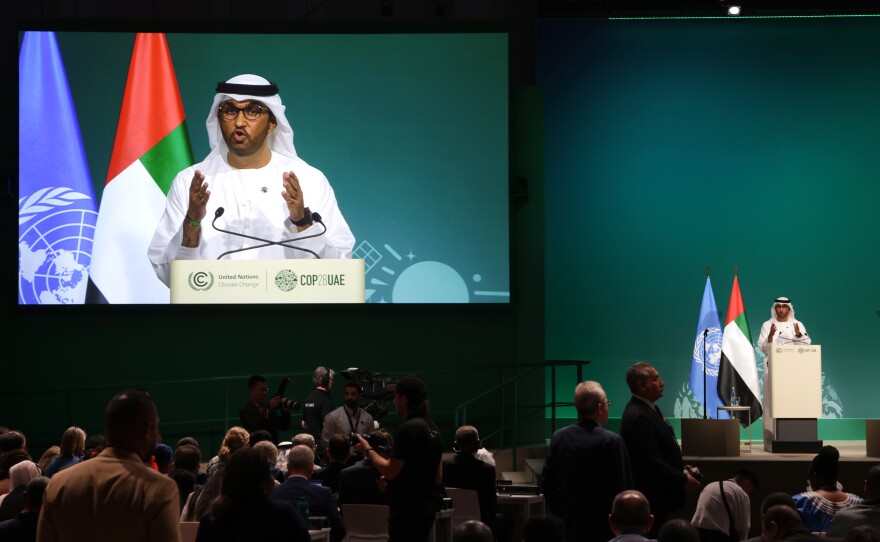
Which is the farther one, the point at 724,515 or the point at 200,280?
the point at 200,280

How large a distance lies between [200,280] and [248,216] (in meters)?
0.73

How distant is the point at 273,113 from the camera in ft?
36.0

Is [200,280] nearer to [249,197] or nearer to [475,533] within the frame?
[249,197]

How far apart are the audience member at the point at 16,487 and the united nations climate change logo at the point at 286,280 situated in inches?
198

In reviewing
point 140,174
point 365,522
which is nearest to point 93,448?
point 365,522

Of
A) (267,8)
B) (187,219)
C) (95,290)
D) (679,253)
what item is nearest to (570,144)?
(679,253)

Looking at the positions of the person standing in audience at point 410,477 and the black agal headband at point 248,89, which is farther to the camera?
the black agal headband at point 248,89

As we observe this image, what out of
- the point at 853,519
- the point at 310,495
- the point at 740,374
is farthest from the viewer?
the point at 740,374

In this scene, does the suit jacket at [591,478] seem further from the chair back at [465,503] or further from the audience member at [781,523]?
the chair back at [465,503]

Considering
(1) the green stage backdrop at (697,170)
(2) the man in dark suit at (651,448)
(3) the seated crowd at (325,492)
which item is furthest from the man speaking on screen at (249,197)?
(2) the man in dark suit at (651,448)

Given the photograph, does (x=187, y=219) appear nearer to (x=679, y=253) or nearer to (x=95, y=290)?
(x=95, y=290)

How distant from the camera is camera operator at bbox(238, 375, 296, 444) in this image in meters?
8.69

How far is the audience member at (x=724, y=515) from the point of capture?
6.70m

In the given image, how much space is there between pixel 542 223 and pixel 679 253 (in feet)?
7.47
